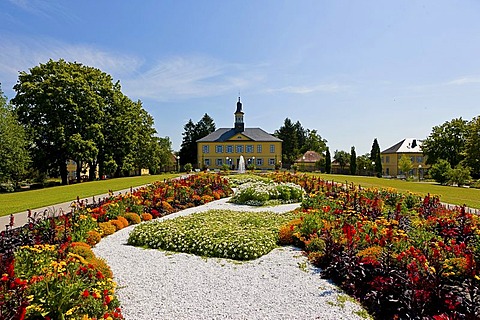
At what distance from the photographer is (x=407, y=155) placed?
182ft

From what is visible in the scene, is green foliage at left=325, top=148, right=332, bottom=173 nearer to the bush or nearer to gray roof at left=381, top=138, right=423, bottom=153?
gray roof at left=381, top=138, right=423, bottom=153

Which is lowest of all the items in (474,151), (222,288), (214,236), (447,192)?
(222,288)

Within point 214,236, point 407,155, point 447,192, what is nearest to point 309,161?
point 407,155

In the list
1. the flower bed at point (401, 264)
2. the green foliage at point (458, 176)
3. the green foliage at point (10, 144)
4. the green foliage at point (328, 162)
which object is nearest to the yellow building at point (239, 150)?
the green foliage at point (328, 162)

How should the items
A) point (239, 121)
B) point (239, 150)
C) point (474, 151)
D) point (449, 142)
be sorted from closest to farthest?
1. point (474, 151)
2. point (449, 142)
3. point (239, 150)
4. point (239, 121)

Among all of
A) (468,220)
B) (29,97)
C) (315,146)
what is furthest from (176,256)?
(315,146)

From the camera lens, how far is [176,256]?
6.22 m

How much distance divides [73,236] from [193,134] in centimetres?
5579

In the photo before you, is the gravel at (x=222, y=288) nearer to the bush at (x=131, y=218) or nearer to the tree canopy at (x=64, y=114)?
the bush at (x=131, y=218)

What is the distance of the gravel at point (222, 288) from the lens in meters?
4.01

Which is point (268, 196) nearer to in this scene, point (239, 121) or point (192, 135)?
point (239, 121)

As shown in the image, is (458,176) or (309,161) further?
(309,161)

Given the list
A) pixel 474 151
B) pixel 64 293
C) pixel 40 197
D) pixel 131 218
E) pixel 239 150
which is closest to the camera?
pixel 64 293

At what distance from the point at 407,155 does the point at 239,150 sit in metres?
28.0
